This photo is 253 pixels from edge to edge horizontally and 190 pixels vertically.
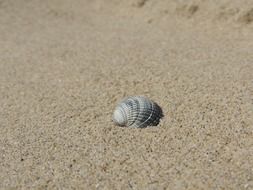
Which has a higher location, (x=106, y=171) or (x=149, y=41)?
(x=106, y=171)

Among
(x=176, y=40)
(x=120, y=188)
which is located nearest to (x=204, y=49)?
(x=176, y=40)

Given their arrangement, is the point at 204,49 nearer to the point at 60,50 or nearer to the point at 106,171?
the point at 60,50

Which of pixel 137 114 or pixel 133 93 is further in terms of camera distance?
pixel 133 93

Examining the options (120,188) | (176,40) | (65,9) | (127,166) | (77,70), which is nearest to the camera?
(120,188)

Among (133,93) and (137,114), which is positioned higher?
(137,114)

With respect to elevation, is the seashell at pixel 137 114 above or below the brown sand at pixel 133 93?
above
